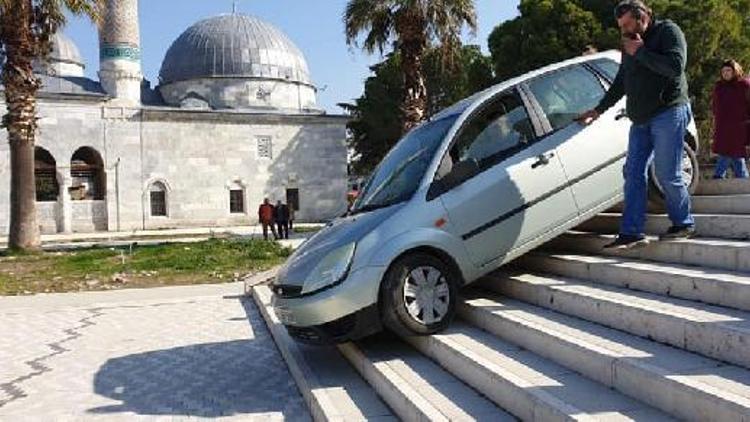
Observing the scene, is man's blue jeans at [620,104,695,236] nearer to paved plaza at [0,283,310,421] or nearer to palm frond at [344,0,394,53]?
paved plaza at [0,283,310,421]

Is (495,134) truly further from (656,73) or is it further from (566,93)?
(656,73)

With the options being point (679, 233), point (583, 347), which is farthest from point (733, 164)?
point (583, 347)

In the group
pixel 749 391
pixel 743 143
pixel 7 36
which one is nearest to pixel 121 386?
pixel 749 391

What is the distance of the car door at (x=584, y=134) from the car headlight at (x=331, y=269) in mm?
2149

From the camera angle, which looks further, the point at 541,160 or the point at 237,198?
the point at 237,198

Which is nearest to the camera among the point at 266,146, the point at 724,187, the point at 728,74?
the point at 724,187

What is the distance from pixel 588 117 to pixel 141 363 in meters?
5.04

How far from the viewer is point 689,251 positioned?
16.4ft

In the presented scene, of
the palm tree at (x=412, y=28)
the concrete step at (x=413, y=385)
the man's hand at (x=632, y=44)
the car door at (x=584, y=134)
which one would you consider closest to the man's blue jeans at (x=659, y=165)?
the man's hand at (x=632, y=44)

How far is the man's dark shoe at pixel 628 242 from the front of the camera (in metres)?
5.34

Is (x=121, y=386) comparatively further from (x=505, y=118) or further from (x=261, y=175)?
(x=261, y=175)

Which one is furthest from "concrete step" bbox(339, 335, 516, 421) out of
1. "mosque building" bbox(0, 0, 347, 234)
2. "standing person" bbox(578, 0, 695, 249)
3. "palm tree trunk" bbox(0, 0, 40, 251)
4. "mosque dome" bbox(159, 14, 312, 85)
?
"mosque dome" bbox(159, 14, 312, 85)

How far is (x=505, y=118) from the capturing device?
6238 millimetres

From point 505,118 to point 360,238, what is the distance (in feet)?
6.36
